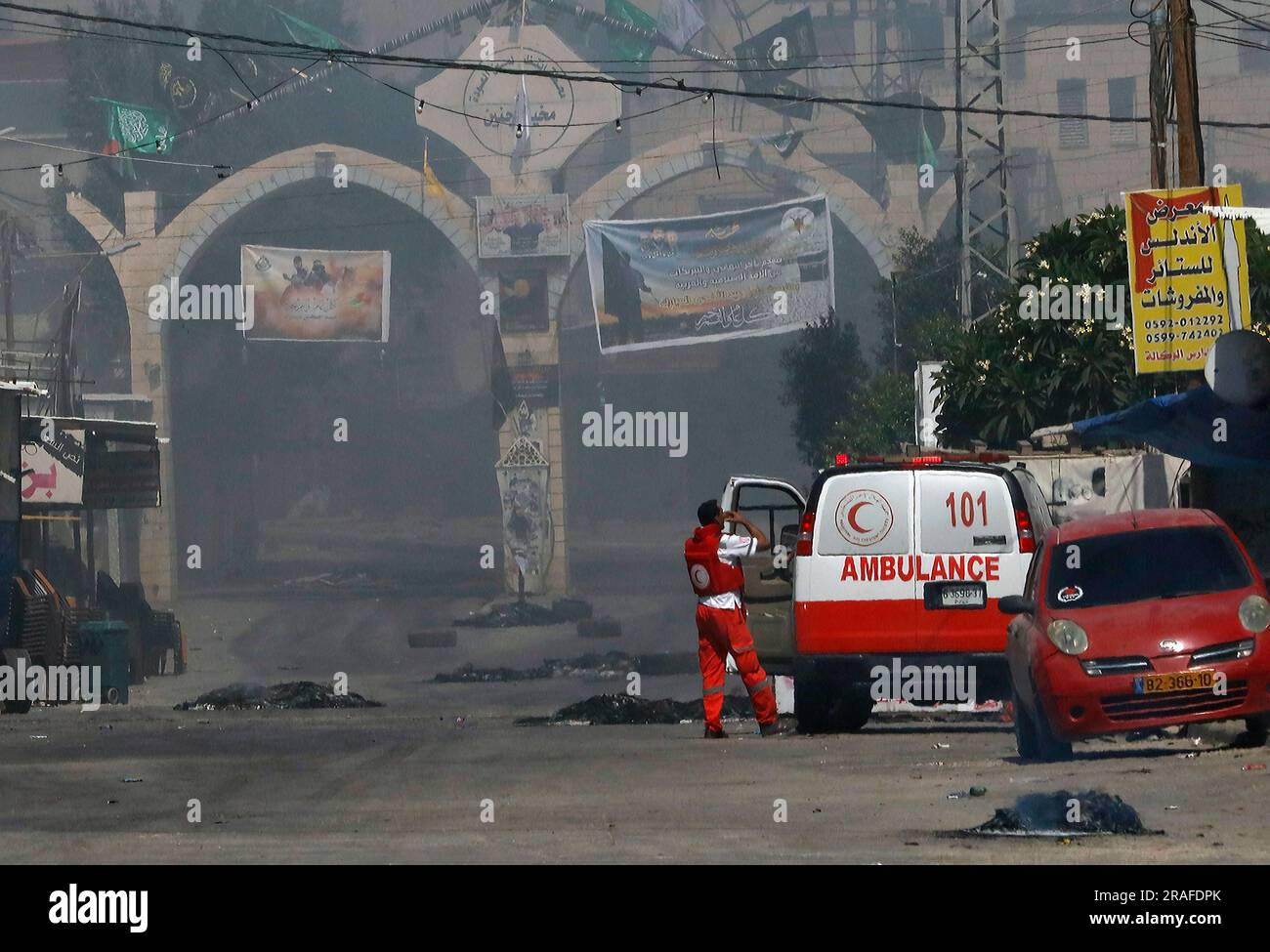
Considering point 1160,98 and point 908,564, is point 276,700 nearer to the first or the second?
point 1160,98

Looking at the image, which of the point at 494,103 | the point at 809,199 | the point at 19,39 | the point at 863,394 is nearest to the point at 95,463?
the point at 863,394

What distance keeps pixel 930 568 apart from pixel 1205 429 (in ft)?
13.1

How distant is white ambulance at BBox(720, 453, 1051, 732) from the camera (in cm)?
1560

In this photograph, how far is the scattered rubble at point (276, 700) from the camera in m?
26.8

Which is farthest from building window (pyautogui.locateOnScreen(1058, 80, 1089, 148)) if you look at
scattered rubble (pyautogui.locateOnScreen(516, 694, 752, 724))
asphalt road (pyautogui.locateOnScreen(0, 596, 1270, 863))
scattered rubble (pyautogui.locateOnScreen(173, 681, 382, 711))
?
asphalt road (pyautogui.locateOnScreen(0, 596, 1270, 863))

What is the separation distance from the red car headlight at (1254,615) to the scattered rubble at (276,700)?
15870mm

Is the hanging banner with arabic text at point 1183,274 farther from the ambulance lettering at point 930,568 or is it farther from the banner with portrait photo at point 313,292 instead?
the banner with portrait photo at point 313,292

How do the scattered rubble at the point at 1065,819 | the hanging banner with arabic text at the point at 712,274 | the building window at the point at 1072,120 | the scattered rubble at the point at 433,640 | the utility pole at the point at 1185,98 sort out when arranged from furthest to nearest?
1. the building window at the point at 1072,120
2. the hanging banner with arabic text at the point at 712,274
3. the scattered rubble at the point at 433,640
4. the utility pole at the point at 1185,98
5. the scattered rubble at the point at 1065,819

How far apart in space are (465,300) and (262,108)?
14.1 meters

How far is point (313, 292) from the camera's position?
67.9 meters

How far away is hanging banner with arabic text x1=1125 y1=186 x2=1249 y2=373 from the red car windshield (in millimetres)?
5953

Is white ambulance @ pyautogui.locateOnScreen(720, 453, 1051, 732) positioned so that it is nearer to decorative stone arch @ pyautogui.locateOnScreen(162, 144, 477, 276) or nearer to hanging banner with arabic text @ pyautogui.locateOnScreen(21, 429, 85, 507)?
hanging banner with arabic text @ pyautogui.locateOnScreen(21, 429, 85, 507)

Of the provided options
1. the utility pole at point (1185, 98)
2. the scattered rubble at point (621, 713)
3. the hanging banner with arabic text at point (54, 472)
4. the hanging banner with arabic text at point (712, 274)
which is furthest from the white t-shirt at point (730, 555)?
the hanging banner with arabic text at point (712, 274)

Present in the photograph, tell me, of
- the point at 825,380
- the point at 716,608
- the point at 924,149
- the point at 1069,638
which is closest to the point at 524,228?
the point at 825,380
